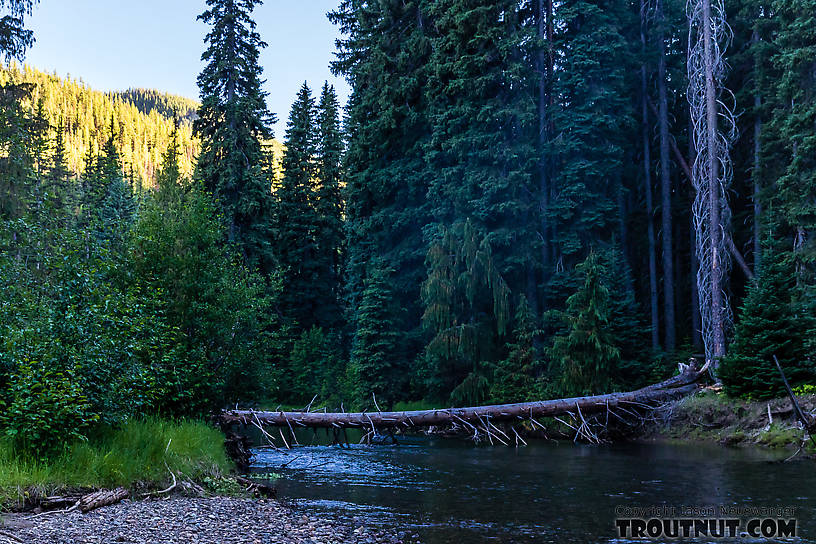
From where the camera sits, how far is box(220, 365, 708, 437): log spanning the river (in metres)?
18.8

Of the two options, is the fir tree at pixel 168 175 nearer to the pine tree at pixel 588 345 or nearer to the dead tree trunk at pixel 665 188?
the pine tree at pixel 588 345

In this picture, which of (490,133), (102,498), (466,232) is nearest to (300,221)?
(490,133)

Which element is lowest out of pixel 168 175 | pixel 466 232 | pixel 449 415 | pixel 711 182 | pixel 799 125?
pixel 449 415

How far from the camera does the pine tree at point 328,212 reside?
48875mm

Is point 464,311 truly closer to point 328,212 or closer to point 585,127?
point 585,127

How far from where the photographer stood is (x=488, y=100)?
29.5 meters

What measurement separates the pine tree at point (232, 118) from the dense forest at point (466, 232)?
0.47 ft

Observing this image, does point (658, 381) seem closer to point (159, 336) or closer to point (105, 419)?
point (159, 336)

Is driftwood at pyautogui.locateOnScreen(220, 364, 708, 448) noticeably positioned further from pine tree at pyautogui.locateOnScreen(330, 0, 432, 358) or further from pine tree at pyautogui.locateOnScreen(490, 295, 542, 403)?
pine tree at pyautogui.locateOnScreen(330, 0, 432, 358)

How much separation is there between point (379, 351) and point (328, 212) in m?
21.0

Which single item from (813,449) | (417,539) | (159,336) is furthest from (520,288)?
(417,539)

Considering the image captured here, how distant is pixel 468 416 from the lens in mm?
19641

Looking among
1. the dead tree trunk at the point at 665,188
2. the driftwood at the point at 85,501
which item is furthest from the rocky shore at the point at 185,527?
the dead tree trunk at the point at 665,188

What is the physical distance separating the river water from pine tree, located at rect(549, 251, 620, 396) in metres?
3.96
